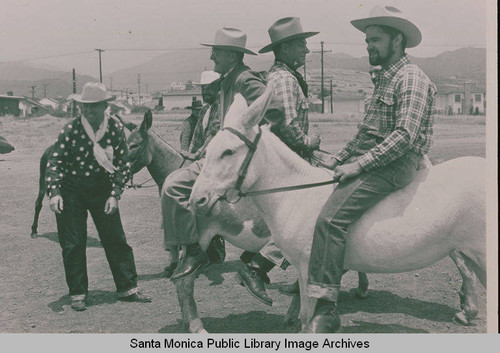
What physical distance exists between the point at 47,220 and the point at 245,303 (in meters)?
6.80

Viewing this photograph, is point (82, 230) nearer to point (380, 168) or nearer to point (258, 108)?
point (258, 108)

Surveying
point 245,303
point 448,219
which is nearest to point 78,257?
point 245,303

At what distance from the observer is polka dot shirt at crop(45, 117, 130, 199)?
21.6 feet

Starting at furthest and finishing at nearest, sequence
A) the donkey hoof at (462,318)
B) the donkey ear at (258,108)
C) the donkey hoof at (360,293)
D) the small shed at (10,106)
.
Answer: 1. the small shed at (10,106)
2. the donkey hoof at (360,293)
3. the donkey hoof at (462,318)
4. the donkey ear at (258,108)

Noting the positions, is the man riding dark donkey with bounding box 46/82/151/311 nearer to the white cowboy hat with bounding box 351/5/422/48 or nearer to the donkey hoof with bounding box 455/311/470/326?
the white cowboy hat with bounding box 351/5/422/48

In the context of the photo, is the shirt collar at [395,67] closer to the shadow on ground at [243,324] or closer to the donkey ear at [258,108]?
the donkey ear at [258,108]

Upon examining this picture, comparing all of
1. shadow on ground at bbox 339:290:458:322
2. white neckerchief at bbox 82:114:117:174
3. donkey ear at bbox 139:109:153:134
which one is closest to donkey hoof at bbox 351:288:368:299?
shadow on ground at bbox 339:290:458:322

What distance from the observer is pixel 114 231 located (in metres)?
7.01

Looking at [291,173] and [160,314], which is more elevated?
[291,173]

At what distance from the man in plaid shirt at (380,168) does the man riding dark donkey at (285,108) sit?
0.96 metres

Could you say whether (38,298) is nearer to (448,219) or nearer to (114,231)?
(114,231)

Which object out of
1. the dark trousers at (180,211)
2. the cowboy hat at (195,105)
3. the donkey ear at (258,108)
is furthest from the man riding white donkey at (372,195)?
the cowboy hat at (195,105)

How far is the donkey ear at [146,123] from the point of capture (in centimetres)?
816
